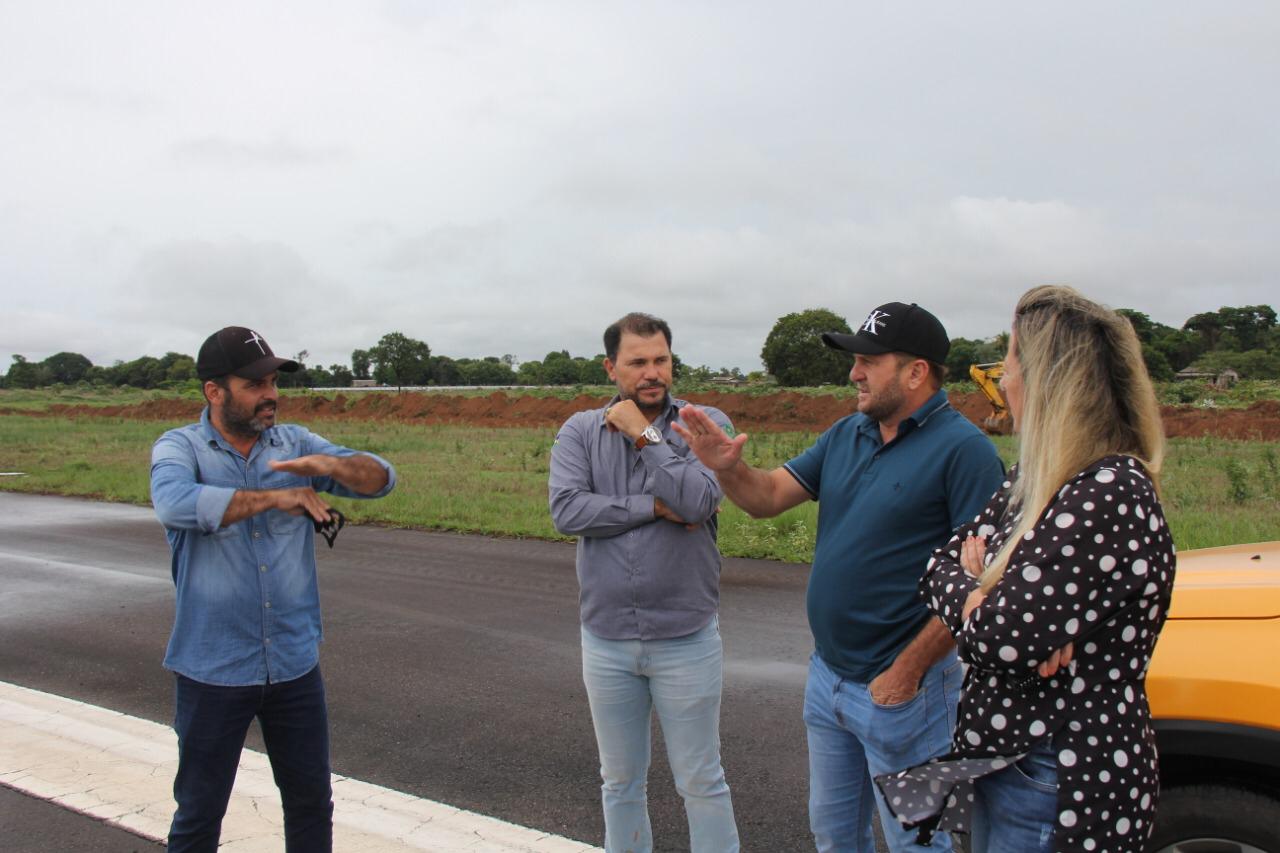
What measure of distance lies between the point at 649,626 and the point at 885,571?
0.86 metres

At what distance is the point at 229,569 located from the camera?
10.3ft

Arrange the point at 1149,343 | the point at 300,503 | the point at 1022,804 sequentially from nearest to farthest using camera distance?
the point at 1022,804 < the point at 300,503 < the point at 1149,343

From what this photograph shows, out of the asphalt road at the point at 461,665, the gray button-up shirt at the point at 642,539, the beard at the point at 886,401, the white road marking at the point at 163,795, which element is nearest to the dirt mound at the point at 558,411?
the asphalt road at the point at 461,665

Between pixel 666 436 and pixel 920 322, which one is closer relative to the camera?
pixel 920 322

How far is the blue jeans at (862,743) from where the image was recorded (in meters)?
2.67

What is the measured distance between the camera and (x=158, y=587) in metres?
8.82

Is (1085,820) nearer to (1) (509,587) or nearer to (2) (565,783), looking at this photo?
(2) (565,783)

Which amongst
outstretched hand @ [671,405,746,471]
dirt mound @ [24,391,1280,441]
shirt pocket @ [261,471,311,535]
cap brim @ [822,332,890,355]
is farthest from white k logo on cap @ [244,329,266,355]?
dirt mound @ [24,391,1280,441]

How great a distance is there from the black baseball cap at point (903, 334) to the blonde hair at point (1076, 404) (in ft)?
2.08

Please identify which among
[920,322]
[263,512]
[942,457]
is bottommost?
[263,512]

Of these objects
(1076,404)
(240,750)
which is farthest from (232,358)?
(1076,404)

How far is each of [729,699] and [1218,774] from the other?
3.14 meters

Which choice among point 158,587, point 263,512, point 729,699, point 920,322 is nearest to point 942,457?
point 920,322

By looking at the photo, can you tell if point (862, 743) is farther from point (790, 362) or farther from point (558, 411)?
point (790, 362)
